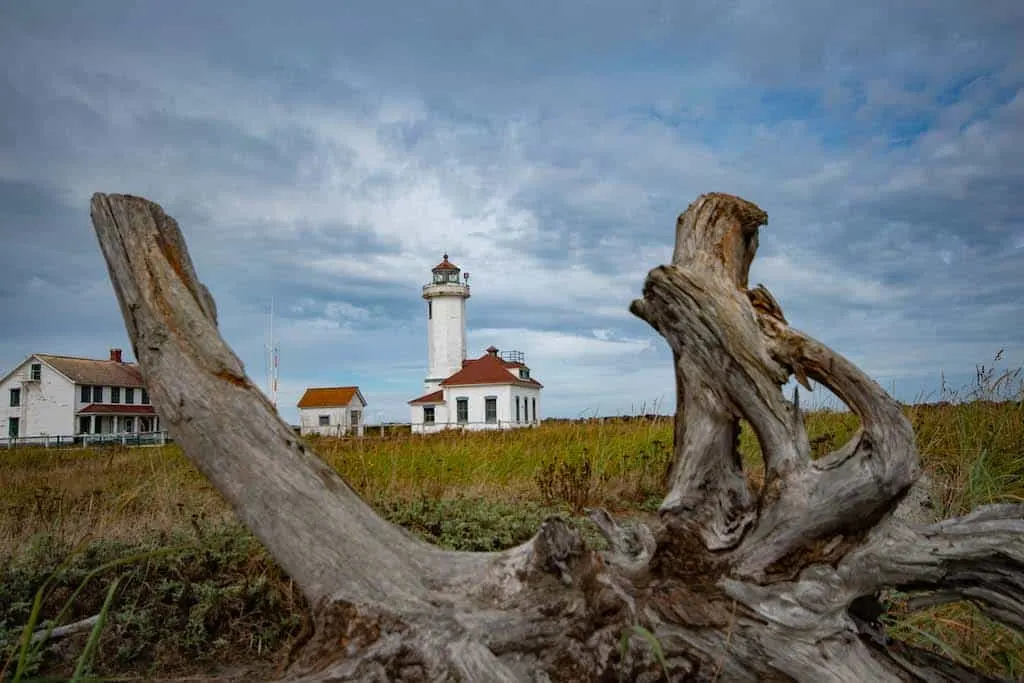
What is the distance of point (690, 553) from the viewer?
3.18 meters

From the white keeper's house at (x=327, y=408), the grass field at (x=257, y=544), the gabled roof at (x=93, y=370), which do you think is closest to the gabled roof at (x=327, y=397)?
the white keeper's house at (x=327, y=408)

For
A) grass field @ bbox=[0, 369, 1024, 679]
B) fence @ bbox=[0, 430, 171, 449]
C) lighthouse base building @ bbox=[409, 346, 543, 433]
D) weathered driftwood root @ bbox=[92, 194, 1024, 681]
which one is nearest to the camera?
weathered driftwood root @ bbox=[92, 194, 1024, 681]

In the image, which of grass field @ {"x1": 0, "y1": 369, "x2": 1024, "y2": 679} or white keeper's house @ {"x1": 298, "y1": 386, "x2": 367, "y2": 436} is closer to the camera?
grass field @ {"x1": 0, "y1": 369, "x2": 1024, "y2": 679}

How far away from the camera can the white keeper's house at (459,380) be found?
46062 millimetres

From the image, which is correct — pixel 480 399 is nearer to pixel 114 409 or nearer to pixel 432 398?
pixel 432 398

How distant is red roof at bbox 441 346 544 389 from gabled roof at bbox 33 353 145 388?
22.1m

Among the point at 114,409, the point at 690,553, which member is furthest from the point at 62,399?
the point at 690,553

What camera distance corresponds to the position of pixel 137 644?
4465 mm

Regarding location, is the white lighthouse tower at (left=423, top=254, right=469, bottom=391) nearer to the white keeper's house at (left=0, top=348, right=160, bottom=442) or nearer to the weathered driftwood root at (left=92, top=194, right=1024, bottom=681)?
the white keeper's house at (left=0, top=348, right=160, bottom=442)

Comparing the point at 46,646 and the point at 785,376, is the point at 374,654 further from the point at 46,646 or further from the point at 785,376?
the point at 46,646

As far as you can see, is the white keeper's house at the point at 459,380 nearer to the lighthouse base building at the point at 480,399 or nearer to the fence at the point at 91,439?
the lighthouse base building at the point at 480,399

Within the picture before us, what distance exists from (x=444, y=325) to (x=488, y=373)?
237 inches

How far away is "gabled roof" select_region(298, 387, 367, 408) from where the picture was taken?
171ft

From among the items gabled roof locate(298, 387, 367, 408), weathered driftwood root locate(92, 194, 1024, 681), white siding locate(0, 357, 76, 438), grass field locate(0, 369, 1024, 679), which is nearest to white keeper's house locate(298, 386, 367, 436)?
gabled roof locate(298, 387, 367, 408)
